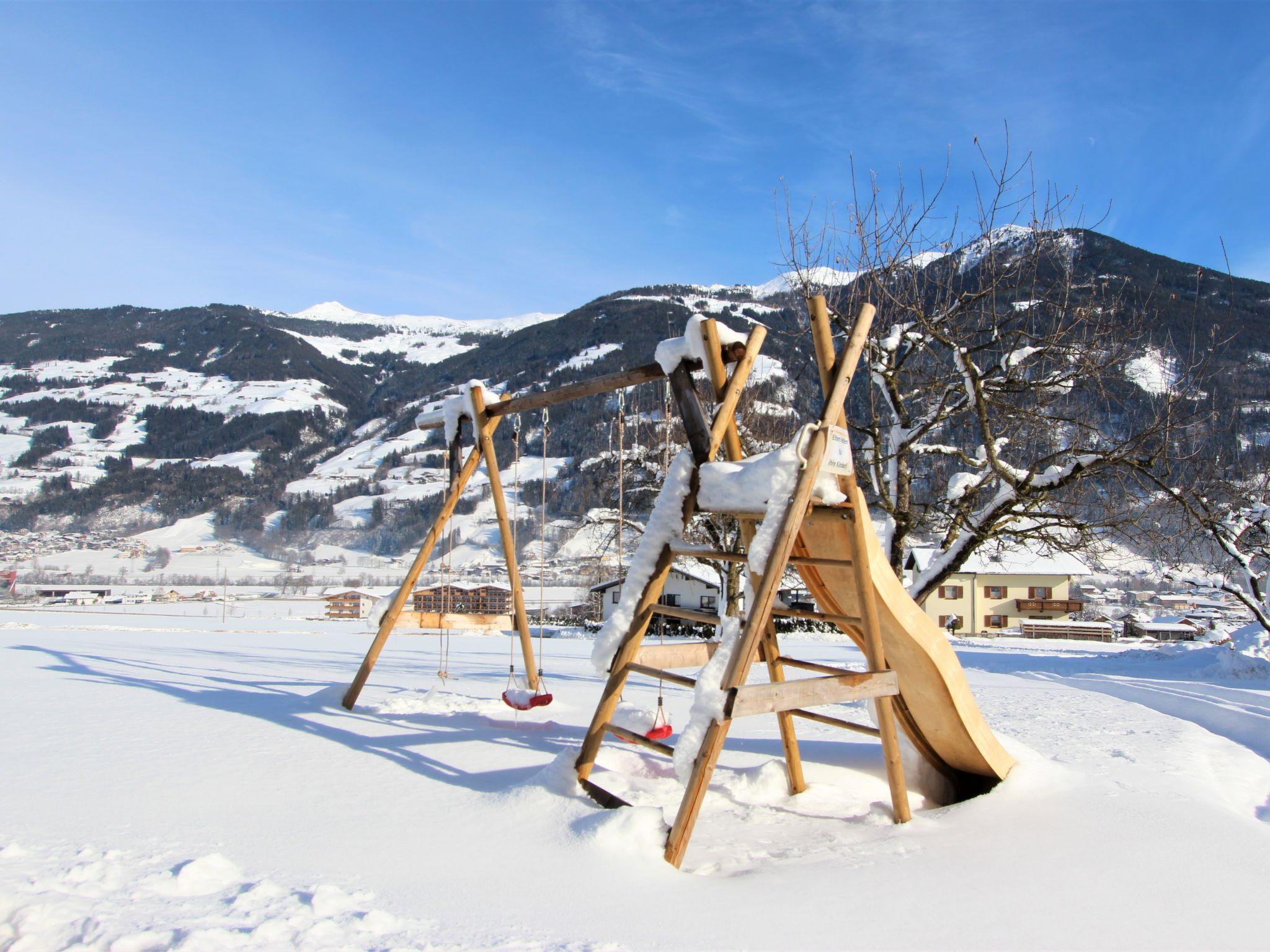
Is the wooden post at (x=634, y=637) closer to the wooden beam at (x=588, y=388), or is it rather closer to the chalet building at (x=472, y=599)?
the wooden beam at (x=588, y=388)

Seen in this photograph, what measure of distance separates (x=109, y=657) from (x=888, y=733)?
12.2 meters

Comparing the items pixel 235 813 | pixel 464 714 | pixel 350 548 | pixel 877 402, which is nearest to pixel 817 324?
pixel 235 813

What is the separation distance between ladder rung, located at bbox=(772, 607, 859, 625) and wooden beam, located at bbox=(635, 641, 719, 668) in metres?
1.06

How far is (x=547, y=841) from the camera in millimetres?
3855

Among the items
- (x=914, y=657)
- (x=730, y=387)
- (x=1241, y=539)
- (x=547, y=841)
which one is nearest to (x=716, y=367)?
(x=730, y=387)

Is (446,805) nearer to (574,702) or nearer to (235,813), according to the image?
(235,813)

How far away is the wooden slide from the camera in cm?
459

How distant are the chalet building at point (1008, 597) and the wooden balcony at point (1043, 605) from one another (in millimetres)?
37

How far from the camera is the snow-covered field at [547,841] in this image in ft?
9.64

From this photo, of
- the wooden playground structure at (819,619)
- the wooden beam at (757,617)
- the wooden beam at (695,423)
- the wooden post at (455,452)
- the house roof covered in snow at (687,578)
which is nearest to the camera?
the wooden beam at (757,617)

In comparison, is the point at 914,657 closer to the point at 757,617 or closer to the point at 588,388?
the point at 757,617

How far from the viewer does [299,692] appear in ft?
28.6

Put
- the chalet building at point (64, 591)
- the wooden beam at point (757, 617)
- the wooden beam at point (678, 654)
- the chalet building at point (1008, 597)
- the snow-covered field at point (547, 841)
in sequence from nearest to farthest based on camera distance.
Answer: the snow-covered field at point (547, 841), the wooden beam at point (757, 617), the wooden beam at point (678, 654), the chalet building at point (1008, 597), the chalet building at point (64, 591)

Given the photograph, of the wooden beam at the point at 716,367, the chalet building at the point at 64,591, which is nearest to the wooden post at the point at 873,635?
the wooden beam at the point at 716,367
